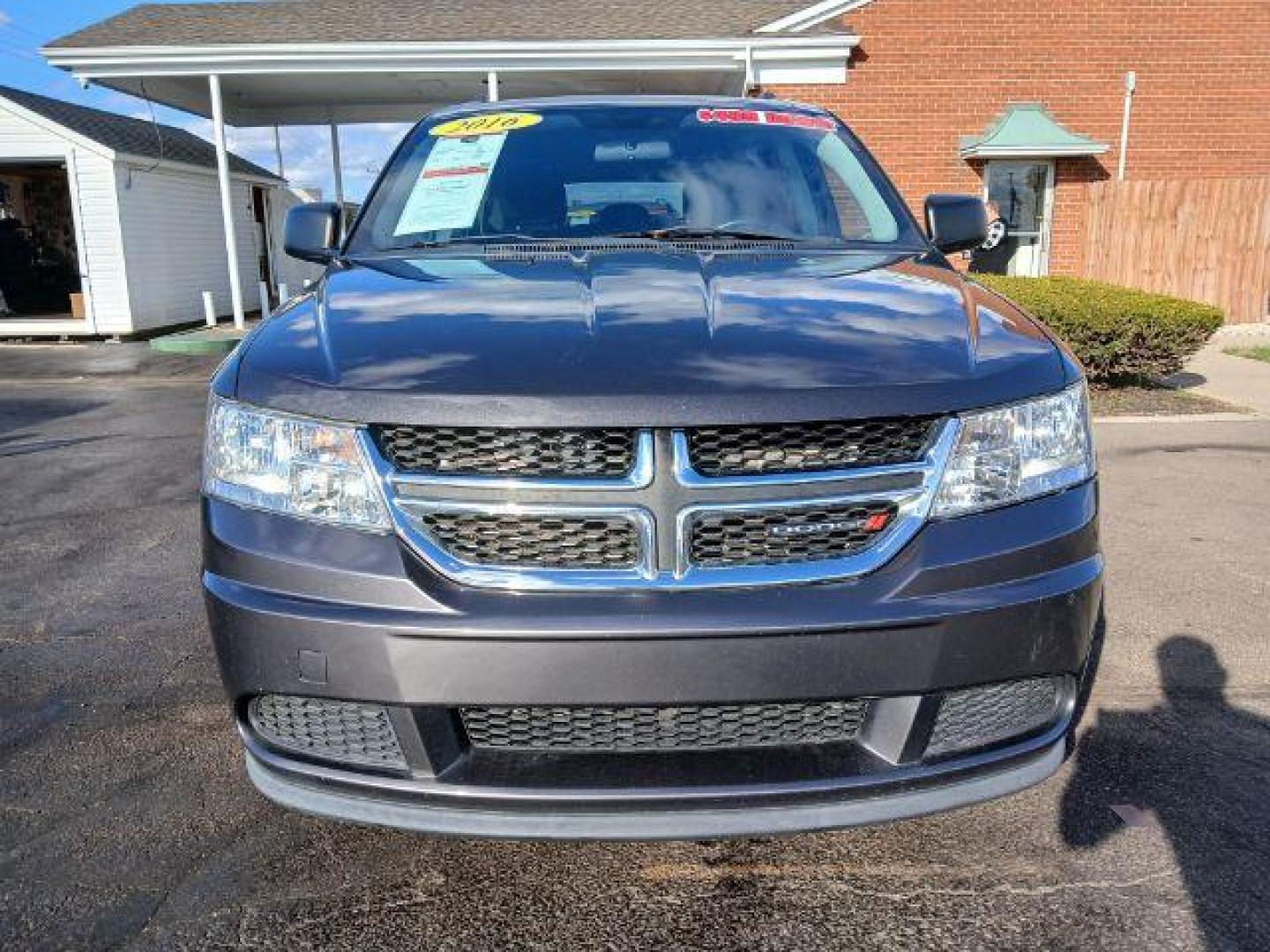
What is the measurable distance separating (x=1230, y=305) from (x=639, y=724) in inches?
555

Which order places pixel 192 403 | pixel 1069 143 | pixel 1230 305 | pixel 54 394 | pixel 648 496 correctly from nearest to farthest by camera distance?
pixel 648 496, pixel 192 403, pixel 54 394, pixel 1069 143, pixel 1230 305

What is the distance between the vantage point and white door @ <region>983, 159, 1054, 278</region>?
1294 centimetres

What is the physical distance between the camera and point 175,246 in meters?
16.8

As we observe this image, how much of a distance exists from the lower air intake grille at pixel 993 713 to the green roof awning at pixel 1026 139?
38.9 feet

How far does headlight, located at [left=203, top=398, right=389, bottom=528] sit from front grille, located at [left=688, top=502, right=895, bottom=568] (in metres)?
0.58

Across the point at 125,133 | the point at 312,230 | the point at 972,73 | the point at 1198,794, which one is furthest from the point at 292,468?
the point at 125,133

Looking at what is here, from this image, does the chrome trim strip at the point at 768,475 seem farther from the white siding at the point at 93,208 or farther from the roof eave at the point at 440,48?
the white siding at the point at 93,208

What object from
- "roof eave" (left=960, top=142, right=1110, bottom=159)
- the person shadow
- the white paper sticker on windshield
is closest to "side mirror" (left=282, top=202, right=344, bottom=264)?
the white paper sticker on windshield

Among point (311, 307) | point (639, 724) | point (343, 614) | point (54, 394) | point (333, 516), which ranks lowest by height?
point (54, 394)

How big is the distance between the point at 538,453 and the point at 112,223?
15.6 metres

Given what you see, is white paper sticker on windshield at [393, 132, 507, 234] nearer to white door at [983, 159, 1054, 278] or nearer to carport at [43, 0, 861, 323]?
carport at [43, 0, 861, 323]

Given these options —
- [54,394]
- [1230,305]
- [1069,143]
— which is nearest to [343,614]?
[54,394]

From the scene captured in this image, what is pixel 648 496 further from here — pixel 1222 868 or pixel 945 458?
pixel 1222 868

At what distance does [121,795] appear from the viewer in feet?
8.48
